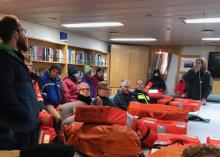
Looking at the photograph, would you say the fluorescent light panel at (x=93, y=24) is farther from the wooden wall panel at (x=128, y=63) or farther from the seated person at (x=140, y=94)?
the wooden wall panel at (x=128, y=63)

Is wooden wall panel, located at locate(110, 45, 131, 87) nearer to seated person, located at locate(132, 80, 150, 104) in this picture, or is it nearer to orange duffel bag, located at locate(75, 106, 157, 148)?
seated person, located at locate(132, 80, 150, 104)

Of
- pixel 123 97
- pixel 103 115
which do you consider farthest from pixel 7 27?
pixel 123 97

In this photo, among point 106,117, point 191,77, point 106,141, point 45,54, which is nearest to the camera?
point 106,141

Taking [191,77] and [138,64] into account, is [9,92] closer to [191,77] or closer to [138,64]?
[191,77]

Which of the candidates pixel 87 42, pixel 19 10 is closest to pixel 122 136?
pixel 19 10

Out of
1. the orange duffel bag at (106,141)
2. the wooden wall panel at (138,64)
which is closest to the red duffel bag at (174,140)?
the orange duffel bag at (106,141)

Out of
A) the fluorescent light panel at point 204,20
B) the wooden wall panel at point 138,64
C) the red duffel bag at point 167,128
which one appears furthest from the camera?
the wooden wall panel at point 138,64

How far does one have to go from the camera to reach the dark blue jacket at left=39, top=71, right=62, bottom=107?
145 inches

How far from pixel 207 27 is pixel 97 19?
6.08 ft

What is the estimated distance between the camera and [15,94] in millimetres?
1535

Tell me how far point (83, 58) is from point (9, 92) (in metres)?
4.79

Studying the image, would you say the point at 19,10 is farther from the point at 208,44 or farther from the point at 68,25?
the point at 208,44

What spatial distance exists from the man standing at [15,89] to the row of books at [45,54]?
10.2 feet

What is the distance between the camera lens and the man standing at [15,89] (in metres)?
1.51
